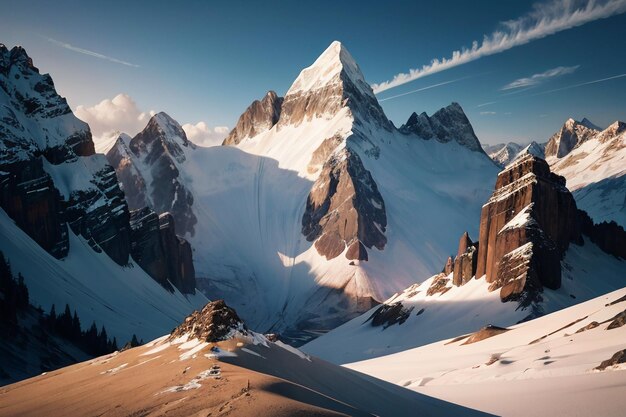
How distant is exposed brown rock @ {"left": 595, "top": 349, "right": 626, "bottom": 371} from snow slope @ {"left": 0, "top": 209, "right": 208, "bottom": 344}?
123 meters

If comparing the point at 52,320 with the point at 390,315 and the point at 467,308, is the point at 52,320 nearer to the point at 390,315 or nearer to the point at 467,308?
the point at 390,315

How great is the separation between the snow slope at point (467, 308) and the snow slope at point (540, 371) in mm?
32238

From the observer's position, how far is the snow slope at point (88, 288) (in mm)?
140500

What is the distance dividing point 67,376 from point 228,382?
2170cm

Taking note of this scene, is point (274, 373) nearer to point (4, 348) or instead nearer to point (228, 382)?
point (228, 382)

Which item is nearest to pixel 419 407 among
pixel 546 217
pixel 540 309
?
pixel 540 309

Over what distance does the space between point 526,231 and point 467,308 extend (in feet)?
69.2

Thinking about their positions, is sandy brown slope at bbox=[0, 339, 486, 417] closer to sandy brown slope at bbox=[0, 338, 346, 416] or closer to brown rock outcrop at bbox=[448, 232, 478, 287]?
sandy brown slope at bbox=[0, 338, 346, 416]

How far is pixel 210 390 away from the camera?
101 ft

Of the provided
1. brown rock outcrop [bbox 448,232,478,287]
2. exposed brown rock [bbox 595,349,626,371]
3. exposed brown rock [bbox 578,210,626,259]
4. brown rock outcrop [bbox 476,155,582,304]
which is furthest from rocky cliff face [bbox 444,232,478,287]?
exposed brown rock [bbox 595,349,626,371]

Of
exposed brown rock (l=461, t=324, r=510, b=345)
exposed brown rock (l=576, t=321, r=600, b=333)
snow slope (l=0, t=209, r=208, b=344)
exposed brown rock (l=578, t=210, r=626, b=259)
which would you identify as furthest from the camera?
exposed brown rock (l=578, t=210, r=626, b=259)

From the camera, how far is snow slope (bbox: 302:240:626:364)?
112 m

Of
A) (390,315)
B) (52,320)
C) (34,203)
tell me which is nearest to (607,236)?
(390,315)

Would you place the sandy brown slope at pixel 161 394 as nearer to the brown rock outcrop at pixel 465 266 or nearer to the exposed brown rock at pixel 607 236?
the brown rock outcrop at pixel 465 266
